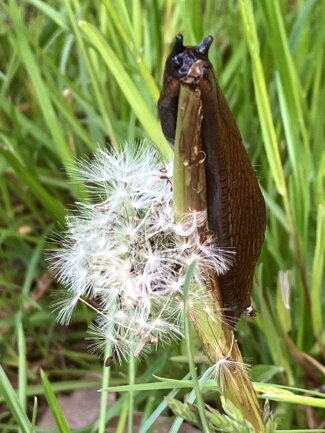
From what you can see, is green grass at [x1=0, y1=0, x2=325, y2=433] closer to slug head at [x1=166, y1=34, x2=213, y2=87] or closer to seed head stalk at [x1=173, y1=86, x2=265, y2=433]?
seed head stalk at [x1=173, y1=86, x2=265, y2=433]

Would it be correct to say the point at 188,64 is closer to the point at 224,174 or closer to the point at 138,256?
the point at 224,174

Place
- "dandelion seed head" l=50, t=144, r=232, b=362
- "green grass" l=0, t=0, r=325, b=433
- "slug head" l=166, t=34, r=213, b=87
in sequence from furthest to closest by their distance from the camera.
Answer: "green grass" l=0, t=0, r=325, b=433, "dandelion seed head" l=50, t=144, r=232, b=362, "slug head" l=166, t=34, r=213, b=87

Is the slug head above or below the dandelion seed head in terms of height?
above

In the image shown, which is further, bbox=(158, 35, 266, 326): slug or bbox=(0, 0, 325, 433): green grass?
bbox=(0, 0, 325, 433): green grass

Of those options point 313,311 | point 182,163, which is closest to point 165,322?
point 182,163

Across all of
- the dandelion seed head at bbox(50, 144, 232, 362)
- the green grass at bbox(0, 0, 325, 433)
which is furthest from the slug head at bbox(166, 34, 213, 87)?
the green grass at bbox(0, 0, 325, 433)

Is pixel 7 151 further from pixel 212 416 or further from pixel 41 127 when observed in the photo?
pixel 212 416

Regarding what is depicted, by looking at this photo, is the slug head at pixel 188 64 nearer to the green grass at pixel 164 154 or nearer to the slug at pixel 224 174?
the slug at pixel 224 174
